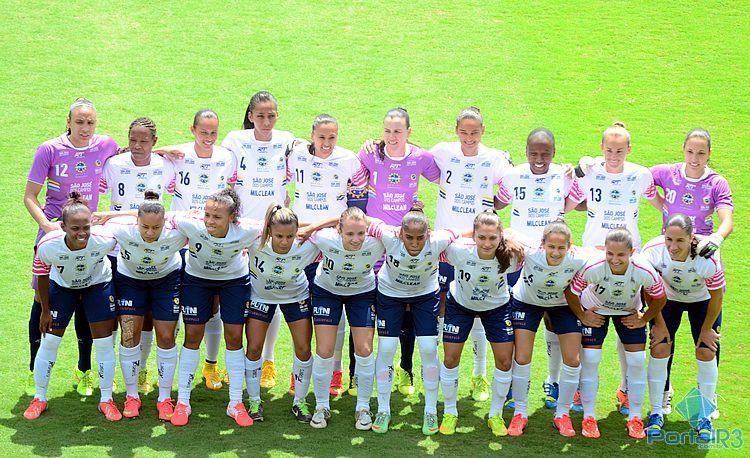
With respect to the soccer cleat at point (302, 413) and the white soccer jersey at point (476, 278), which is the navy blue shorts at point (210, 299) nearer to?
the soccer cleat at point (302, 413)

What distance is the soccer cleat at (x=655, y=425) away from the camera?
8938mm

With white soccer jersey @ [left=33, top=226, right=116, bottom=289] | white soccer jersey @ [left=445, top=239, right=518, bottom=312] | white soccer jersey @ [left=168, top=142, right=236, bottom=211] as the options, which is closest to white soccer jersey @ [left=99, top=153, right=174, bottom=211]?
white soccer jersey @ [left=168, top=142, right=236, bottom=211]

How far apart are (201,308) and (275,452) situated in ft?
4.32

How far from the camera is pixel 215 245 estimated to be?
881 cm

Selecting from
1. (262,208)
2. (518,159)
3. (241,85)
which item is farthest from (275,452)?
(241,85)

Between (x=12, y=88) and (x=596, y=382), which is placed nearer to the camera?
(x=596, y=382)

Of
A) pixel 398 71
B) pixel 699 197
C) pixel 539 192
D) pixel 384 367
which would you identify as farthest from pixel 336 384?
pixel 398 71

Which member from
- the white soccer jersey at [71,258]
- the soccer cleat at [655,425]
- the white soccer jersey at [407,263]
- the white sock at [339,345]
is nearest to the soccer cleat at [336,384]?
the white sock at [339,345]

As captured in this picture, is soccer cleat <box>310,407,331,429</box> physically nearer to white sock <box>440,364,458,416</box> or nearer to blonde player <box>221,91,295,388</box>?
blonde player <box>221,91,295,388</box>

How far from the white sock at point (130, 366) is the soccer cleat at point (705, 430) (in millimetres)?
4615

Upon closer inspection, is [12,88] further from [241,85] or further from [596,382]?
[596,382]

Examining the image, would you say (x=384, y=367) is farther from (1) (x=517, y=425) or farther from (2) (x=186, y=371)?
(2) (x=186, y=371)

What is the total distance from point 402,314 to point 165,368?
198 centimetres

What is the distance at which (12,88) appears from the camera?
14531 mm
